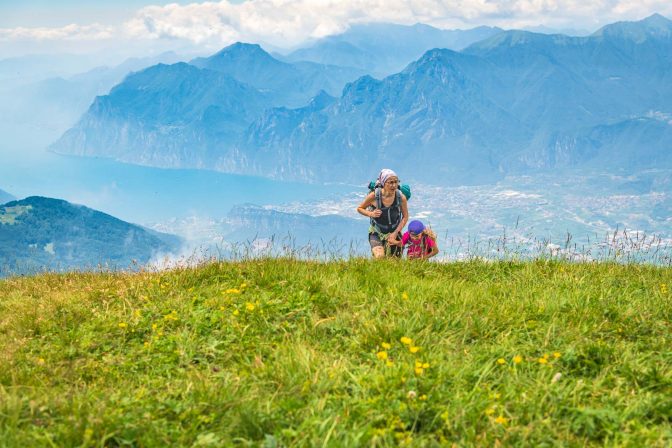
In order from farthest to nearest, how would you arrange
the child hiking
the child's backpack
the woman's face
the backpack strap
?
1. the backpack strap
2. the woman's face
3. the child's backpack
4. the child hiking

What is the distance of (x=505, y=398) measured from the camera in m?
4.39

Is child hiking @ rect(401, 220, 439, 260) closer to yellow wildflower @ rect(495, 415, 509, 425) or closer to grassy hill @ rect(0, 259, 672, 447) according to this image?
grassy hill @ rect(0, 259, 672, 447)

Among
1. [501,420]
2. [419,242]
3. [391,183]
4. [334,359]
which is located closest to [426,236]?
[419,242]

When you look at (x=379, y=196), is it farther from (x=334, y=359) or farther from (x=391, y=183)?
(x=334, y=359)

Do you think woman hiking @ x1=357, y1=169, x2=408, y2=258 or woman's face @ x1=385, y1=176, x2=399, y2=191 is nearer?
woman's face @ x1=385, y1=176, x2=399, y2=191

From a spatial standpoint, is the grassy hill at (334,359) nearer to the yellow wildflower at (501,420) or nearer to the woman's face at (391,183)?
the yellow wildflower at (501,420)

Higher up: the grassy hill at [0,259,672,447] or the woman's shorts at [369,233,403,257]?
the woman's shorts at [369,233,403,257]

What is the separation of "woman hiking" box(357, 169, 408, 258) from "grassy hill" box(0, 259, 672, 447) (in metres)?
3.32

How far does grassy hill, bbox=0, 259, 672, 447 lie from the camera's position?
3961 mm

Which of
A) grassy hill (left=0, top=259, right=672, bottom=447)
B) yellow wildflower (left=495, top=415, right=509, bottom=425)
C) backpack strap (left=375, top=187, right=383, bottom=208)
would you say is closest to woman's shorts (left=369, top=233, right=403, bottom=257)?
backpack strap (left=375, top=187, right=383, bottom=208)

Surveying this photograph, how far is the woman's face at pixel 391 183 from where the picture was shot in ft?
37.7

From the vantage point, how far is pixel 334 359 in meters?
5.16

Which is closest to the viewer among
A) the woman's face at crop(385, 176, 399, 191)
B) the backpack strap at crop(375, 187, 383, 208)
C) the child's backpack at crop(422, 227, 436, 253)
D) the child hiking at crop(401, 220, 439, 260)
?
the child hiking at crop(401, 220, 439, 260)

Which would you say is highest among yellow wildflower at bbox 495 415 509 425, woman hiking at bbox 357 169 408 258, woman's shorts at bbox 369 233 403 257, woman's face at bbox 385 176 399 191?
woman's face at bbox 385 176 399 191
